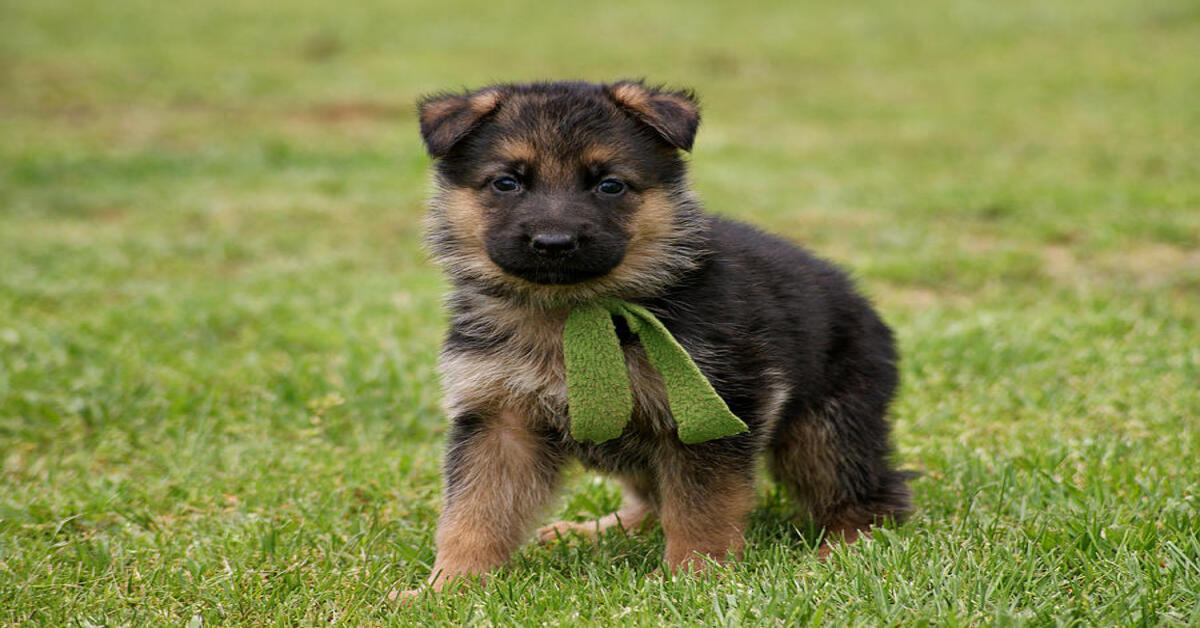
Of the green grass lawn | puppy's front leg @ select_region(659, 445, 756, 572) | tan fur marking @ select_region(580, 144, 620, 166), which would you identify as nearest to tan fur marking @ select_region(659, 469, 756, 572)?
puppy's front leg @ select_region(659, 445, 756, 572)

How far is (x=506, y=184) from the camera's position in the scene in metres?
3.95

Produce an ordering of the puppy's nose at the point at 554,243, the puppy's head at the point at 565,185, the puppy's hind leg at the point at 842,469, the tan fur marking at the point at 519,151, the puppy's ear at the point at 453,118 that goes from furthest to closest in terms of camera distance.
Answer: the puppy's hind leg at the point at 842,469, the puppy's ear at the point at 453,118, the tan fur marking at the point at 519,151, the puppy's head at the point at 565,185, the puppy's nose at the point at 554,243

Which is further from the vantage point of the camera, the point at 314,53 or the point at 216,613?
the point at 314,53

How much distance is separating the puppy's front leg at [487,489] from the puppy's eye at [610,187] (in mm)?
→ 834

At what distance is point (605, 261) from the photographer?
12.2 ft

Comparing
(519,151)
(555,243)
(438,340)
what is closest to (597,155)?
(519,151)

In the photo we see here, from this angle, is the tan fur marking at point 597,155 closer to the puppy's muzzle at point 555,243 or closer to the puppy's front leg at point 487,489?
the puppy's muzzle at point 555,243

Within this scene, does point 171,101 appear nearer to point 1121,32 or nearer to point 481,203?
point 481,203

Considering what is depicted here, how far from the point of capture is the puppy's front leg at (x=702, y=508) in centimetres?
380

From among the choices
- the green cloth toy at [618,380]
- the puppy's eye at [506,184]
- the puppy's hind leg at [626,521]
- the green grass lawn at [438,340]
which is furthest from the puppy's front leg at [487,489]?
the puppy's eye at [506,184]

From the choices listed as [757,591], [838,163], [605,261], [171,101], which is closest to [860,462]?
[757,591]

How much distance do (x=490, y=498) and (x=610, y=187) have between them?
115cm

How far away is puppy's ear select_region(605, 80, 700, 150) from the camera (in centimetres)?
395

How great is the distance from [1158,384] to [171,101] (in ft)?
51.8
